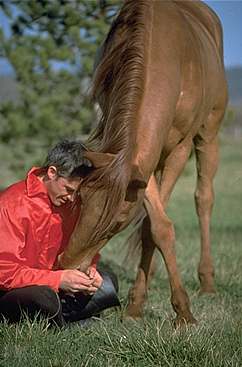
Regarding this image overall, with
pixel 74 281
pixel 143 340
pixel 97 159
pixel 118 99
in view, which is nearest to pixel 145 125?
pixel 118 99

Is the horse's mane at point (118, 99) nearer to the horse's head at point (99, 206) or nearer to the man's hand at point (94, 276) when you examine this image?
the horse's head at point (99, 206)

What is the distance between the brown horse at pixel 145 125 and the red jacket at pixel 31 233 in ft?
0.75

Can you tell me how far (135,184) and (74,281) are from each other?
0.68 metres

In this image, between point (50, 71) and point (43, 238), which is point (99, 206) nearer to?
point (43, 238)

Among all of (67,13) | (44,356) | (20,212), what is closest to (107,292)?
(20,212)

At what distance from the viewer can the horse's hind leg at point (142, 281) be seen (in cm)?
526

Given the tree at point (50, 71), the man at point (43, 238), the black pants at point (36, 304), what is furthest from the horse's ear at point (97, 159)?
the tree at point (50, 71)

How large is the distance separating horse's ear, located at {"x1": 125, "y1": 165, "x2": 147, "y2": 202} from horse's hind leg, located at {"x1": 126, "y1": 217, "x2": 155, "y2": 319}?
1044mm

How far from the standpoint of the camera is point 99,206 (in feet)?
13.8

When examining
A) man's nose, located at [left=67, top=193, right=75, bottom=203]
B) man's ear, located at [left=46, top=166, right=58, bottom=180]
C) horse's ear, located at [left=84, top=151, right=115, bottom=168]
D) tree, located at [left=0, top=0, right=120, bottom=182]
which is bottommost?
tree, located at [left=0, top=0, right=120, bottom=182]

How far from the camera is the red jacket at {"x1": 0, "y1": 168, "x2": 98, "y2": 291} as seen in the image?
14.2 ft

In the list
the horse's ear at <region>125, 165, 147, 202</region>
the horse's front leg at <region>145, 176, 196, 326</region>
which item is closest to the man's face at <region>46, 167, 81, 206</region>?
the horse's ear at <region>125, 165, 147, 202</region>

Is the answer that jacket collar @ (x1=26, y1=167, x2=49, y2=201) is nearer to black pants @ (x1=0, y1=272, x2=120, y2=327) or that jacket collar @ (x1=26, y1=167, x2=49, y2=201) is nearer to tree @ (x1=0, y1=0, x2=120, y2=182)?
black pants @ (x1=0, y1=272, x2=120, y2=327)

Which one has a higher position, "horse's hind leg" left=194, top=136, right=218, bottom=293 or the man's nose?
the man's nose
